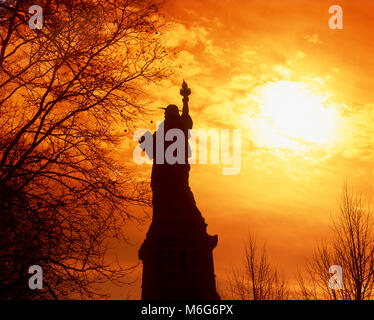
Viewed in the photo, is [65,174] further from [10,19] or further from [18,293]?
[10,19]

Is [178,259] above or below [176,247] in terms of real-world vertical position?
below

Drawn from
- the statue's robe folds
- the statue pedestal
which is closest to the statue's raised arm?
the statue's robe folds

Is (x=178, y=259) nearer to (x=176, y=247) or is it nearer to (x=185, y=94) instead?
(x=176, y=247)

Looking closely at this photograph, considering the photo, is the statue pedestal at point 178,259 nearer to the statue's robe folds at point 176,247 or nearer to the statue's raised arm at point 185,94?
the statue's robe folds at point 176,247

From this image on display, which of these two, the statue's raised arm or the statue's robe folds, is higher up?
the statue's raised arm

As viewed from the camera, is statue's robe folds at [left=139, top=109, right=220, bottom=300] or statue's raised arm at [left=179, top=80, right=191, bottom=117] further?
statue's raised arm at [left=179, top=80, right=191, bottom=117]

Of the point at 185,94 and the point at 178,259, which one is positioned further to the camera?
the point at 185,94

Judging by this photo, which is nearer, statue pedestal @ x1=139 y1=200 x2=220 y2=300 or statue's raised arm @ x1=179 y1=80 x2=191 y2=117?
statue pedestal @ x1=139 y1=200 x2=220 y2=300

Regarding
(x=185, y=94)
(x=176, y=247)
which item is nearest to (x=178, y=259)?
(x=176, y=247)

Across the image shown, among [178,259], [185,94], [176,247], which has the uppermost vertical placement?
[185,94]

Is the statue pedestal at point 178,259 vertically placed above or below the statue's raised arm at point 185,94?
below

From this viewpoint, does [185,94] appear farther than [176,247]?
Yes

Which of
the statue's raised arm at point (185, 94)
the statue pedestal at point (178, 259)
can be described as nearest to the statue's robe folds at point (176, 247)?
the statue pedestal at point (178, 259)

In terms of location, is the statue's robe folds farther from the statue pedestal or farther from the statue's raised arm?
the statue's raised arm
